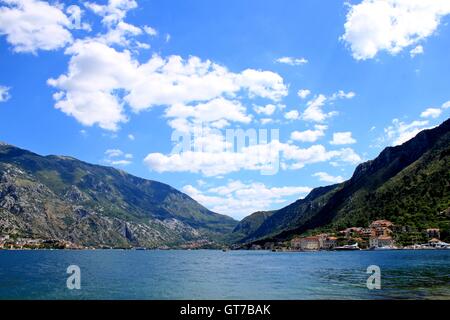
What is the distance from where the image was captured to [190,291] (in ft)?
177
